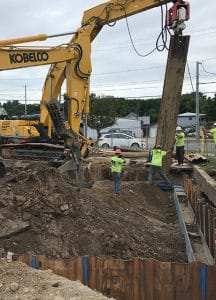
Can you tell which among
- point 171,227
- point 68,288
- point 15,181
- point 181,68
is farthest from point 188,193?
point 68,288

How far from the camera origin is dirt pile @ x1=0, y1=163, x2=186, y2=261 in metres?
8.95

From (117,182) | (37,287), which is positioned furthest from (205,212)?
(37,287)

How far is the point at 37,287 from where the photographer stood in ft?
18.0

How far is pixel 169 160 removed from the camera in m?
18.1

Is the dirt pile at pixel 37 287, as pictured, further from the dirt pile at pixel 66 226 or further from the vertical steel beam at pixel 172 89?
the vertical steel beam at pixel 172 89

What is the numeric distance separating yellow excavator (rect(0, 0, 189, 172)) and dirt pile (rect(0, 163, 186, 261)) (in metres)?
3.60

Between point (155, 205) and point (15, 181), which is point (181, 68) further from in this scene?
point (15, 181)

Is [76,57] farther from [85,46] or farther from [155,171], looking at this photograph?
[155,171]

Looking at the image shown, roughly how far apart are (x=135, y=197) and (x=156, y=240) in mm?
4544

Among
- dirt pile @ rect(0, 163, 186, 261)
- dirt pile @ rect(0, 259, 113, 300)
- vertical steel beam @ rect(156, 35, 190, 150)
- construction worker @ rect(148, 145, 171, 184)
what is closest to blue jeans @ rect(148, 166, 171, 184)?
construction worker @ rect(148, 145, 171, 184)

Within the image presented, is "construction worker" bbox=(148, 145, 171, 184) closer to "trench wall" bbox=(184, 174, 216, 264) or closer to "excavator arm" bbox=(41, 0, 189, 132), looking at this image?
"trench wall" bbox=(184, 174, 216, 264)

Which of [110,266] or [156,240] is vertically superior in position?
[110,266]

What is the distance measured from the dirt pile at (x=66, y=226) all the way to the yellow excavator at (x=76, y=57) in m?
3.60

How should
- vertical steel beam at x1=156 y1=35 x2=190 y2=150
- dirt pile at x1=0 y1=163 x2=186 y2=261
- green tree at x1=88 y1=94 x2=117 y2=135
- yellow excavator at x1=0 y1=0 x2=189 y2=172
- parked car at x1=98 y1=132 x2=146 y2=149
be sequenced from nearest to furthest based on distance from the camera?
dirt pile at x1=0 y1=163 x2=186 y2=261 → yellow excavator at x1=0 y1=0 x2=189 y2=172 → vertical steel beam at x1=156 y1=35 x2=190 y2=150 → parked car at x1=98 y1=132 x2=146 y2=149 → green tree at x1=88 y1=94 x2=117 y2=135
